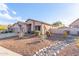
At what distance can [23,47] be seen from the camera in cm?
280

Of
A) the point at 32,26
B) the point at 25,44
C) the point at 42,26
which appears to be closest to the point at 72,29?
the point at 42,26

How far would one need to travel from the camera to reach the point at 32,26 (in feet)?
9.36

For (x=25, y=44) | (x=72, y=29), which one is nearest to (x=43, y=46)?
(x=25, y=44)

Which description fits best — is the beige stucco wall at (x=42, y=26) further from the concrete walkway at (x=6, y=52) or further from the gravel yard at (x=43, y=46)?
the concrete walkway at (x=6, y=52)

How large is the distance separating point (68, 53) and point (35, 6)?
693 millimetres

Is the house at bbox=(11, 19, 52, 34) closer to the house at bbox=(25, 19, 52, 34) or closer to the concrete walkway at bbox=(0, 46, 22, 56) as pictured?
the house at bbox=(25, 19, 52, 34)

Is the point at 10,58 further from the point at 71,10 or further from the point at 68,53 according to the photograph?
→ the point at 71,10

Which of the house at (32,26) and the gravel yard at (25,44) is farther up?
the house at (32,26)

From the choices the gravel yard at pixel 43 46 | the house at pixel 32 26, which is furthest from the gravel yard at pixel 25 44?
the house at pixel 32 26

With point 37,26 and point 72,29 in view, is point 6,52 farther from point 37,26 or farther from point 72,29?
point 72,29

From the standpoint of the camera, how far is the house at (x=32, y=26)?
2.81 m

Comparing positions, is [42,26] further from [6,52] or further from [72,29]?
[6,52]

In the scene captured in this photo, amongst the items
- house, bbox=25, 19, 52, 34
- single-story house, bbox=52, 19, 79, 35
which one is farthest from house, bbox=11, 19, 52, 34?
single-story house, bbox=52, 19, 79, 35

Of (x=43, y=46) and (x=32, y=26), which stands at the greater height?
(x=32, y=26)
